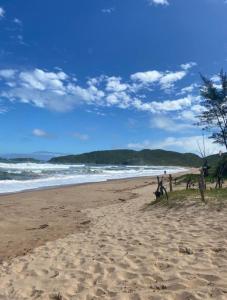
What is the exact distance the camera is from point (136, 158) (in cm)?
14112

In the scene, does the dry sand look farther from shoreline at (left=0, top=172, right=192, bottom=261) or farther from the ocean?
the ocean

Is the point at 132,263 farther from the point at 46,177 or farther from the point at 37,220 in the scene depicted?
the point at 46,177

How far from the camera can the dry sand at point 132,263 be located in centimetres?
582

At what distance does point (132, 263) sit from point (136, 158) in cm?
13432

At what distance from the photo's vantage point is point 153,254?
7457 mm

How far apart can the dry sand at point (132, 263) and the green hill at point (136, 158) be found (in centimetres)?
11483

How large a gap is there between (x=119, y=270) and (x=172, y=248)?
1476 millimetres

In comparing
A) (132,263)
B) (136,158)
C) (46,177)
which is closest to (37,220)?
(132,263)

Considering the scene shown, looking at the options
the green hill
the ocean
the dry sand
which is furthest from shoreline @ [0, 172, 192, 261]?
the green hill

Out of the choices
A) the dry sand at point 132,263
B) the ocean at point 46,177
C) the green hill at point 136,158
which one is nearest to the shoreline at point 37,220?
the dry sand at point 132,263

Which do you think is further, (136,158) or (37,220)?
(136,158)

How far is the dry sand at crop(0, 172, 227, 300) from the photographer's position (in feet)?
19.1

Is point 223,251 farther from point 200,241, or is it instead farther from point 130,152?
point 130,152

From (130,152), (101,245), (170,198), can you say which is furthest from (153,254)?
(130,152)
